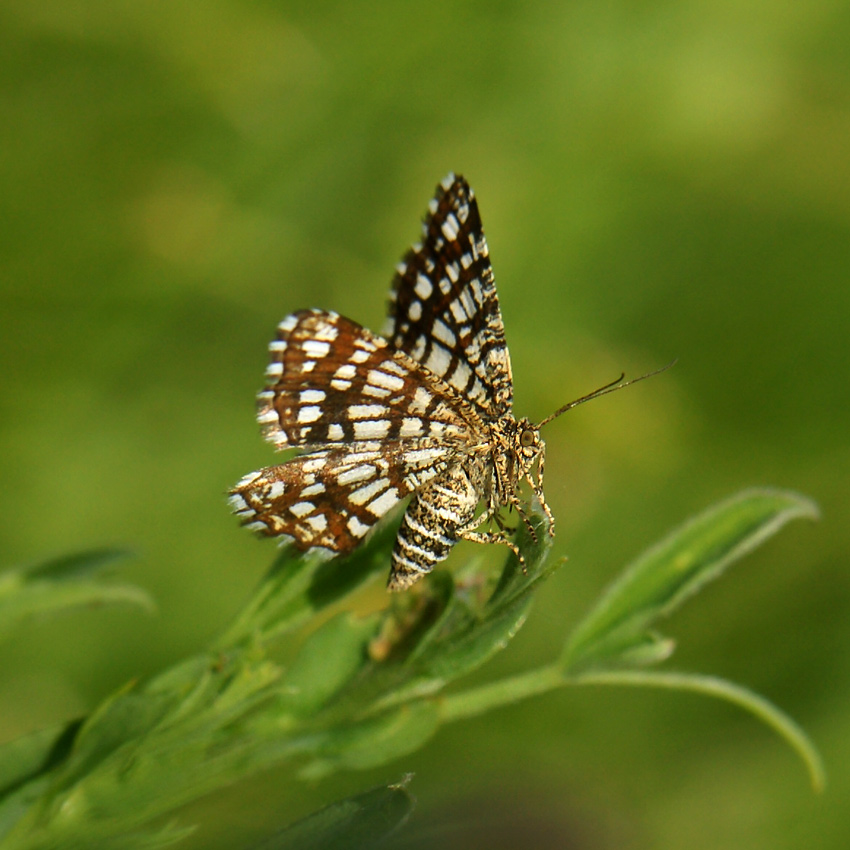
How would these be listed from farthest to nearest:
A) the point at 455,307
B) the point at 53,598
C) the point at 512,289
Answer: the point at 512,289 → the point at 455,307 → the point at 53,598

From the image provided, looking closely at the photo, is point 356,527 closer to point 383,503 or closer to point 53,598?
point 383,503

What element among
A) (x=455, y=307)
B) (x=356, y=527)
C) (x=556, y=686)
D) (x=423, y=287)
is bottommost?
(x=556, y=686)

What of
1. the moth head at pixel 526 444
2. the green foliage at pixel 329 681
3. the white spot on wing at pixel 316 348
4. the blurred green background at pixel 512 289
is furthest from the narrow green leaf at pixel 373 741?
the blurred green background at pixel 512 289

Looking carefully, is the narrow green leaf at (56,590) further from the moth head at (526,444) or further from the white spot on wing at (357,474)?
the moth head at (526,444)

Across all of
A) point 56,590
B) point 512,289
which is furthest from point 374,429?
point 512,289

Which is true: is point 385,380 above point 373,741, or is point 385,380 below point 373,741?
above
